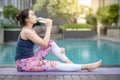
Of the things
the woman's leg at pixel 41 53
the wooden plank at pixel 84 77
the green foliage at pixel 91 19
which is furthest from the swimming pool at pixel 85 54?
the green foliage at pixel 91 19

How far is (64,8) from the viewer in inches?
709

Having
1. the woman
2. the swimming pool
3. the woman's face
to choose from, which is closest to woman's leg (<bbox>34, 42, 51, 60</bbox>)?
the woman

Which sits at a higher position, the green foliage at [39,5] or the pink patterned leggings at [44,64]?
the green foliage at [39,5]

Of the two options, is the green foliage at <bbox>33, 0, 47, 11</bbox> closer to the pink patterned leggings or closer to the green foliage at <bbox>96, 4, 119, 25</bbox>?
the green foliage at <bbox>96, 4, 119, 25</bbox>

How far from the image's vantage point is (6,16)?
1728cm

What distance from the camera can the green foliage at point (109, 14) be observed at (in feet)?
58.9

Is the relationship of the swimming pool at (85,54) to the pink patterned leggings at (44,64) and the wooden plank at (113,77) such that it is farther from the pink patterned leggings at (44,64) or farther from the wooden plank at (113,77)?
the wooden plank at (113,77)

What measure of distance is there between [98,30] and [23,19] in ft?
51.5

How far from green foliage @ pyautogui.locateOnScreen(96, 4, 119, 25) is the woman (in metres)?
14.3

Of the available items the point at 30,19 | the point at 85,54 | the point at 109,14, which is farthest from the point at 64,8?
the point at 30,19

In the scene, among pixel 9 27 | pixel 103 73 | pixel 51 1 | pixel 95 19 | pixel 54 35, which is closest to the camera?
pixel 103 73

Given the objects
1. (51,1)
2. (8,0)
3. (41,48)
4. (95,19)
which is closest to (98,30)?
(95,19)

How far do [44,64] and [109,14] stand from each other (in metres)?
14.5

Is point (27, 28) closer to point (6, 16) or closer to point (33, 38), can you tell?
point (33, 38)
